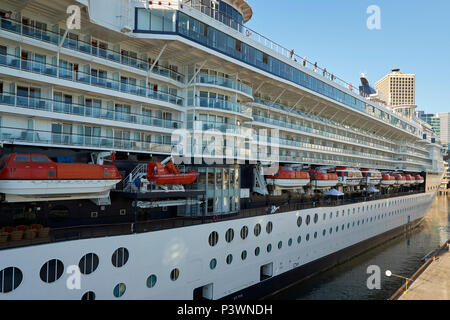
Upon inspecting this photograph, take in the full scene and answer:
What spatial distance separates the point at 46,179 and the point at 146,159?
652 cm

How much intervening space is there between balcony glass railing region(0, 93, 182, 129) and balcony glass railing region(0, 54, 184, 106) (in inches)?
44.1

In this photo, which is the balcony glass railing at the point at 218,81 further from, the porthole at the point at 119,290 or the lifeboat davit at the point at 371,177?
the lifeboat davit at the point at 371,177

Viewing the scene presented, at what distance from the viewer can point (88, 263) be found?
37.0 ft

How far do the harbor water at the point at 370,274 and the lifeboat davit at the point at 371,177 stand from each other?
729 cm

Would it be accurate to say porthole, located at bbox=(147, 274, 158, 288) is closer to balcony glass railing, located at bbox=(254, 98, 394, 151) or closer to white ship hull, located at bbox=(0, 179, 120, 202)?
white ship hull, located at bbox=(0, 179, 120, 202)

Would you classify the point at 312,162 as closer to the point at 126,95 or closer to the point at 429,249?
the point at 429,249

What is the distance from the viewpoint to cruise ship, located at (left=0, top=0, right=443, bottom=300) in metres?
11.5

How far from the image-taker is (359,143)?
37969 mm

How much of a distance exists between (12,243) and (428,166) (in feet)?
228

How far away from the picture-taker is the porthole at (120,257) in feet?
39.3

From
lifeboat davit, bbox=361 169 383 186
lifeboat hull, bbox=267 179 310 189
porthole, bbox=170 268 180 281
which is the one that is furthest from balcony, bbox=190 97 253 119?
lifeboat davit, bbox=361 169 383 186

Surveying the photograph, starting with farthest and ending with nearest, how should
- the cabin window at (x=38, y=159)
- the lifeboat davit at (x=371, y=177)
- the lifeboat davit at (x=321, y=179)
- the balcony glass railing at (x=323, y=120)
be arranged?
the lifeboat davit at (x=371, y=177), the lifeboat davit at (x=321, y=179), the balcony glass railing at (x=323, y=120), the cabin window at (x=38, y=159)

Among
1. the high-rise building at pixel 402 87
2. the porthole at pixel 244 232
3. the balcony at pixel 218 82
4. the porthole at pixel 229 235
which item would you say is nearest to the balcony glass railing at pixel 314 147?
the balcony at pixel 218 82
